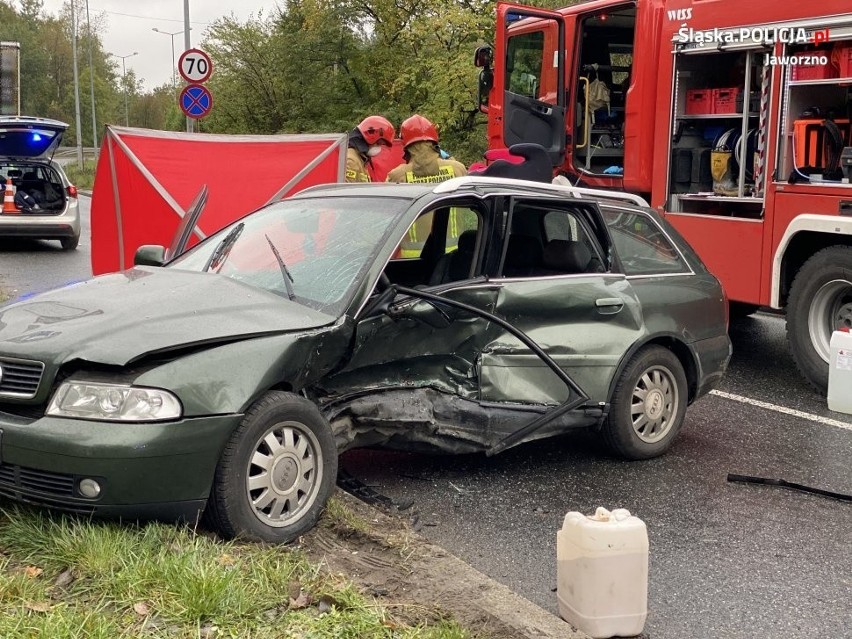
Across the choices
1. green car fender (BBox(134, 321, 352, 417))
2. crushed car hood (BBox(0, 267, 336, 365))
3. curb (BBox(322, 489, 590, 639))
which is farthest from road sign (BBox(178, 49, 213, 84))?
curb (BBox(322, 489, 590, 639))

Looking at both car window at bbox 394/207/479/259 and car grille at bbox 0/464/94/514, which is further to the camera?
car window at bbox 394/207/479/259

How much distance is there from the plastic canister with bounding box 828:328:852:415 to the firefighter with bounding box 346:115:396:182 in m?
5.01

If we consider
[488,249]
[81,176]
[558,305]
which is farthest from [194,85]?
[81,176]

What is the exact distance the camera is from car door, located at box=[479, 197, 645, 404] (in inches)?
202

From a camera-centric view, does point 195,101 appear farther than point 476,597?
Yes

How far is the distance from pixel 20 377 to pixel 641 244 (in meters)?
3.61

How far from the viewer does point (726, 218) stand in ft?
26.6

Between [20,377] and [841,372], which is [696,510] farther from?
[20,377]

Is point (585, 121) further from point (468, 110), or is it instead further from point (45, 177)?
point (468, 110)

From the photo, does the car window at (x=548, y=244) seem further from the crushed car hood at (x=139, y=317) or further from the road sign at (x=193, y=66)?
the road sign at (x=193, y=66)

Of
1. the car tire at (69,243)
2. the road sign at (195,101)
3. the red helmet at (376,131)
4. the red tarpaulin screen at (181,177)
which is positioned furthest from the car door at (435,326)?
the car tire at (69,243)

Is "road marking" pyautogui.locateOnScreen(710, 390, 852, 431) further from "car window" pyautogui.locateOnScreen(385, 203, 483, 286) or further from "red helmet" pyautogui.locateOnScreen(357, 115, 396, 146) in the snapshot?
"red helmet" pyautogui.locateOnScreen(357, 115, 396, 146)

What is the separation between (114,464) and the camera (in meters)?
3.69

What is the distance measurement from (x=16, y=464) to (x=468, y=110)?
2291 centimetres
